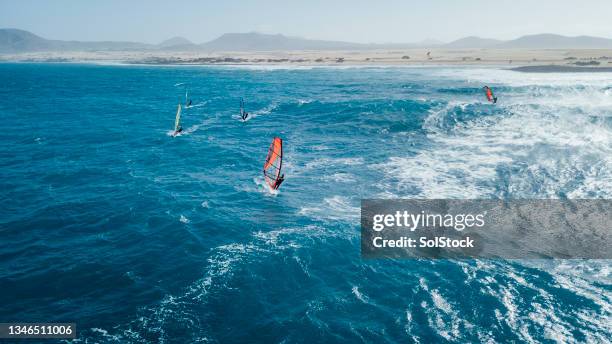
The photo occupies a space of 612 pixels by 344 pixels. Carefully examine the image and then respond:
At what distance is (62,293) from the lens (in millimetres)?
19875

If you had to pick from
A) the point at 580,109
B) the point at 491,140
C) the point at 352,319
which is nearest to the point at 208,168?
the point at 352,319

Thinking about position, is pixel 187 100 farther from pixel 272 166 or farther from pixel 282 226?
pixel 282 226
